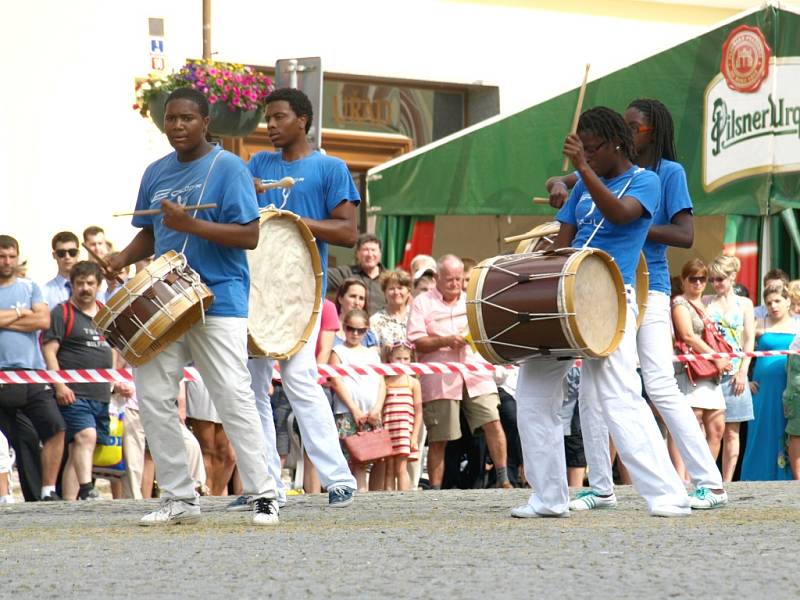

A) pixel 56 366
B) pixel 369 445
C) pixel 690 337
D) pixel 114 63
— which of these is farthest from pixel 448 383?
pixel 114 63

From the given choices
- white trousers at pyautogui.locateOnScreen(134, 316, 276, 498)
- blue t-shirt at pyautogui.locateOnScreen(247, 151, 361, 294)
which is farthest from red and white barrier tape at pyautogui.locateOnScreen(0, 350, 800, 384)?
white trousers at pyautogui.locateOnScreen(134, 316, 276, 498)

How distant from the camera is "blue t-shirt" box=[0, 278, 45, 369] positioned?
10.9 meters

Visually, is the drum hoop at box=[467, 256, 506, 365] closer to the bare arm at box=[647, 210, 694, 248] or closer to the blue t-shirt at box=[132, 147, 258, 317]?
the bare arm at box=[647, 210, 694, 248]

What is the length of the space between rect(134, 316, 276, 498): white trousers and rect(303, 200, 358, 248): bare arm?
3.56 ft

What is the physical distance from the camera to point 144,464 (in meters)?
11.6

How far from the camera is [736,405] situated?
510 inches

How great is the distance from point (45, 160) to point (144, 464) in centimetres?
579

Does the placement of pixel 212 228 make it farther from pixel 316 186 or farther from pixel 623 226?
pixel 623 226

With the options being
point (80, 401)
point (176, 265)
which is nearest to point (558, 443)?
point (176, 265)

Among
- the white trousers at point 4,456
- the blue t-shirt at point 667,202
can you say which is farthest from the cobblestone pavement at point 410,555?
the white trousers at point 4,456

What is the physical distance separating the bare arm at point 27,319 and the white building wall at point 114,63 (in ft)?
16.5

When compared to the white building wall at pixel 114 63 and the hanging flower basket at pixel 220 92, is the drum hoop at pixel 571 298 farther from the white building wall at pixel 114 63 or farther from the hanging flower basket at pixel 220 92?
the white building wall at pixel 114 63

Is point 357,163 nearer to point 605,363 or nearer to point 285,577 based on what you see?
point 605,363

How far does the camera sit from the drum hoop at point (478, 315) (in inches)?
294
